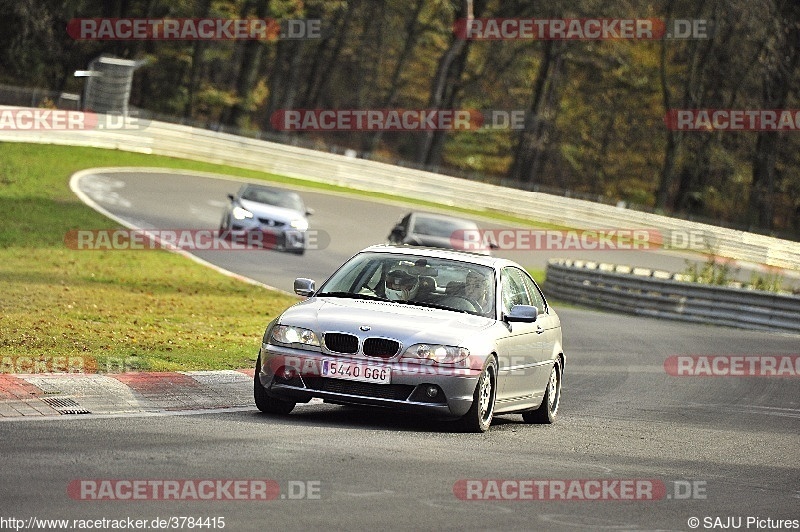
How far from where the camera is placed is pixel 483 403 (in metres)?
11.0

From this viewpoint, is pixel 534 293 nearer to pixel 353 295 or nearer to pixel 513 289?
pixel 513 289

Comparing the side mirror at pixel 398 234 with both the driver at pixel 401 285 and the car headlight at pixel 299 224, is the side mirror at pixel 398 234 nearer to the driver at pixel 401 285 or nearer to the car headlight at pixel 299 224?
the car headlight at pixel 299 224

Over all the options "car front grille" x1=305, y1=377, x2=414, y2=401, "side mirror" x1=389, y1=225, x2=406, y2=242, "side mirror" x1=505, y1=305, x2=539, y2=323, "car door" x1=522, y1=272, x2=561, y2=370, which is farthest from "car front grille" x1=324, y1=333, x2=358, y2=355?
"side mirror" x1=389, y1=225, x2=406, y2=242

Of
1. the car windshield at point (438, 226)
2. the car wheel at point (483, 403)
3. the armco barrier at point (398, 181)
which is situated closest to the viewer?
the car wheel at point (483, 403)

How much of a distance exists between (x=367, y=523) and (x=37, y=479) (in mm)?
1750

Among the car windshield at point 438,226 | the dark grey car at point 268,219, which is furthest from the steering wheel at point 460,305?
the dark grey car at point 268,219

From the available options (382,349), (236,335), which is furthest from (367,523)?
(236,335)

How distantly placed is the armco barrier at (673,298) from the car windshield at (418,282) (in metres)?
18.0

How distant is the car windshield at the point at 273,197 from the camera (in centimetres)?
3088

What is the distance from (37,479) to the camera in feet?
24.1

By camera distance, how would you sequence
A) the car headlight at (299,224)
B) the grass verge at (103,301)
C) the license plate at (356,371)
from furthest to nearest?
the car headlight at (299,224)
the grass verge at (103,301)
the license plate at (356,371)

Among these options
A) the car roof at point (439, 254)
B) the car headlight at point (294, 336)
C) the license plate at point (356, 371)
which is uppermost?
the car roof at point (439, 254)

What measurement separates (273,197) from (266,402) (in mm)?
20421

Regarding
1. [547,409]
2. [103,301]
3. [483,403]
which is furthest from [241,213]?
[483,403]
